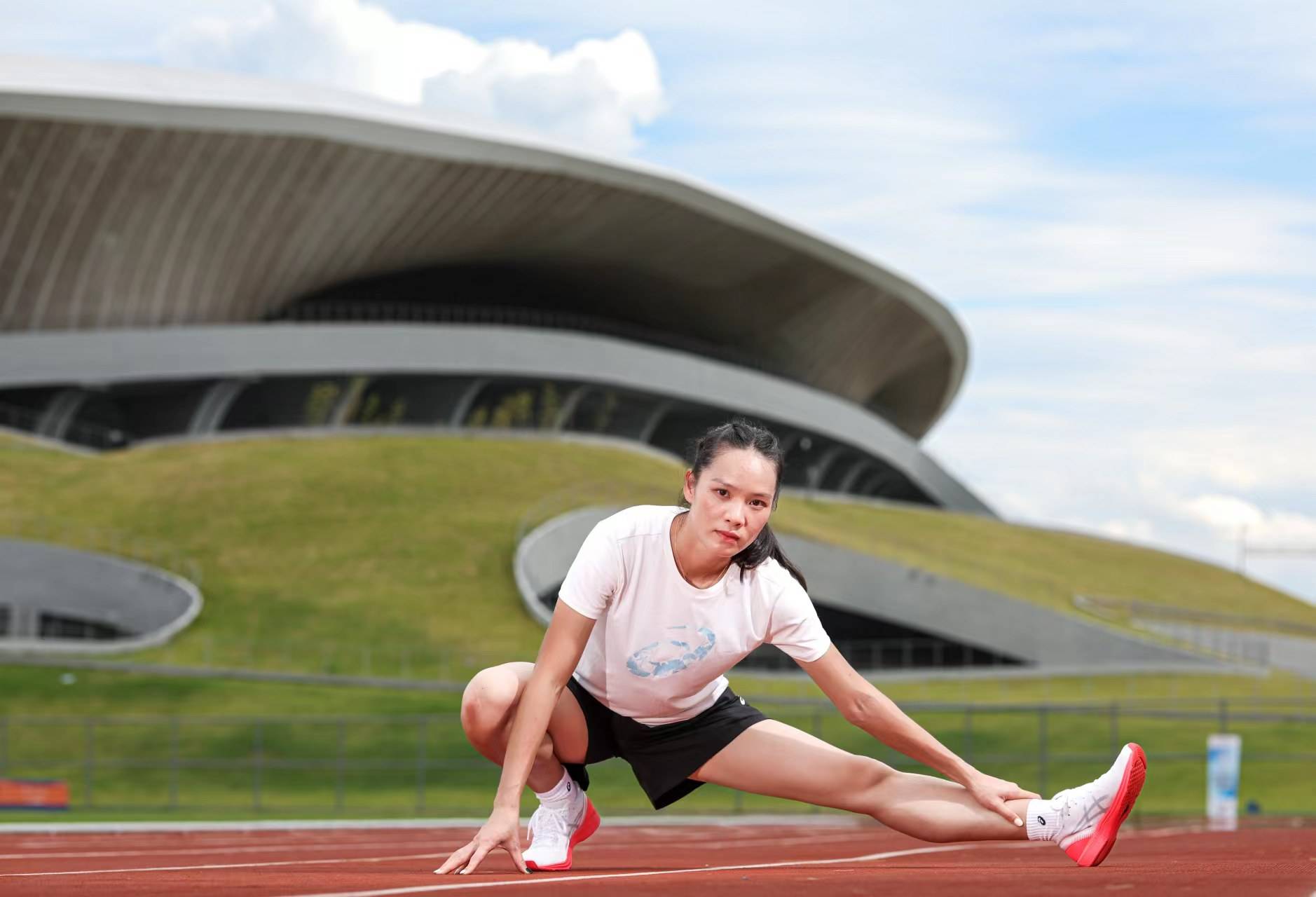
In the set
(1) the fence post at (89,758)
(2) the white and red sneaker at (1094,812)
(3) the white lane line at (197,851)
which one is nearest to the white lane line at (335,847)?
(3) the white lane line at (197,851)

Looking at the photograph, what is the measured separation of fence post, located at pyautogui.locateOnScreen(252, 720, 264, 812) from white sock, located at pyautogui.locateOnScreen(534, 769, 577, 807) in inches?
683

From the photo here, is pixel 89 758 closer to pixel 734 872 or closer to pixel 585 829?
pixel 585 829

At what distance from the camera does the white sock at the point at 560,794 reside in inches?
252

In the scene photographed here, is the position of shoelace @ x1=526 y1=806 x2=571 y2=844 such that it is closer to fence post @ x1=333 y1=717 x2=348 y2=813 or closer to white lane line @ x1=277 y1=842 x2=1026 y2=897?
white lane line @ x1=277 y1=842 x2=1026 y2=897

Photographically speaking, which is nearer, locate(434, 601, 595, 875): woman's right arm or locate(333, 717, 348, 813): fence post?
locate(434, 601, 595, 875): woman's right arm

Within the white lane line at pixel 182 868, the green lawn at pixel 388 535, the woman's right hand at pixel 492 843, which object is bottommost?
the white lane line at pixel 182 868

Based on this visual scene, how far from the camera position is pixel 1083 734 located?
27188 millimetres

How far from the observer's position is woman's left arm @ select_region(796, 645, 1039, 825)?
6.05m

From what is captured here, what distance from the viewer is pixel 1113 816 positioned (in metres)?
5.85

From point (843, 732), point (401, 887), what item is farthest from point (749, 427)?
point (843, 732)

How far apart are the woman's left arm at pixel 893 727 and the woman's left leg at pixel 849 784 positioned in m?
0.07

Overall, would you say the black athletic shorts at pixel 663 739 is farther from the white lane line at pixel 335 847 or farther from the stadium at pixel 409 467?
the stadium at pixel 409 467

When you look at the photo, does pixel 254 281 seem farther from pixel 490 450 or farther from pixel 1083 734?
pixel 1083 734

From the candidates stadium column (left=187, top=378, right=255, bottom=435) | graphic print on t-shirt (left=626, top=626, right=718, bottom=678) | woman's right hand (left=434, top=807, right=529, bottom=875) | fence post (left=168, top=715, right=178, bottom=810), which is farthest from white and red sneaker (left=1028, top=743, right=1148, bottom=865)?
stadium column (left=187, top=378, right=255, bottom=435)
